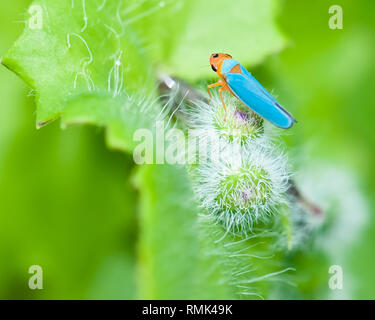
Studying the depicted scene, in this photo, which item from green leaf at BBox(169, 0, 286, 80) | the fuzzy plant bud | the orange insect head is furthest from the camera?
green leaf at BBox(169, 0, 286, 80)

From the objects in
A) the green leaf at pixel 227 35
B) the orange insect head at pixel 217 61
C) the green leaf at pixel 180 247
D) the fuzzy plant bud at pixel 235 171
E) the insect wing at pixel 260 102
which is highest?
the green leaf at pixel 227 35

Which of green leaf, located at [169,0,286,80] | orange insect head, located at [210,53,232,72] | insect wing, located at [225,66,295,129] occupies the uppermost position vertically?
green leaf, located at [169,0,286,80]

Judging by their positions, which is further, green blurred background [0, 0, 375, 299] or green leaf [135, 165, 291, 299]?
green blurred background [0, 0, 375, 299]

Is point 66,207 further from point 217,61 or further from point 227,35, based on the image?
point 217,61

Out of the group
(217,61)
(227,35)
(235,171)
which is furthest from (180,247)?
(227,35)

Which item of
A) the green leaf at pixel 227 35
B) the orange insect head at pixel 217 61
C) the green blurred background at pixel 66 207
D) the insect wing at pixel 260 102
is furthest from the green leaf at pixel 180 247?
the green blurred background at pixel 66 207

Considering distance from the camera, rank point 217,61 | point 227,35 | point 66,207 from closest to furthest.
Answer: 1. point 217,61
2. point 227,35
3. point 66,207

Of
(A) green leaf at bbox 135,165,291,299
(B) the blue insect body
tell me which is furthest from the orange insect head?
(A) green leaf at bbox 135,165,291,299

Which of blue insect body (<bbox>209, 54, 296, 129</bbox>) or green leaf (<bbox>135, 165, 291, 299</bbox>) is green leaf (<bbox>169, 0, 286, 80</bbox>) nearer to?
blue insect body (<bbox>209, 54, 296, 129</bbox>)

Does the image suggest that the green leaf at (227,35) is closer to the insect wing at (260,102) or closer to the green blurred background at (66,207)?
the green blurred background at (66,207)
